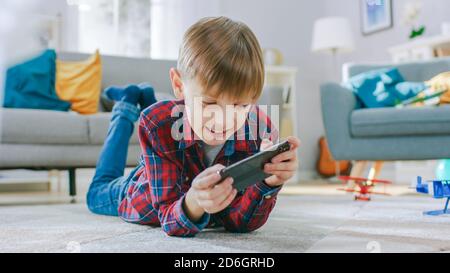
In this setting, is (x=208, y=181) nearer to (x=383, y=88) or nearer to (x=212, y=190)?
(x=212, y=190)

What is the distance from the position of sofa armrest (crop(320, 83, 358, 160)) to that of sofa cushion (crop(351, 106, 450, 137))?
4 cm

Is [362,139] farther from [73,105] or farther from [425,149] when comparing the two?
[73,105]

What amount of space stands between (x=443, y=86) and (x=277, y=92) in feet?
2.02

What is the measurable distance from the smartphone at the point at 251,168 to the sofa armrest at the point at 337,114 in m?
1.36

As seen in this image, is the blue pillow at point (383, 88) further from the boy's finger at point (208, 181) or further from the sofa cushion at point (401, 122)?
the boy's finger at point (208, 181)

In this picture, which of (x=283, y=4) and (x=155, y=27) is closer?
(x=155, y=27)

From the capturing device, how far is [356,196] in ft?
5.09

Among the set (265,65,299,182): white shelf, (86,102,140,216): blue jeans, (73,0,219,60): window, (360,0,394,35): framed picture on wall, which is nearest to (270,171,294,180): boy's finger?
(86,102,140,216): blue jeans

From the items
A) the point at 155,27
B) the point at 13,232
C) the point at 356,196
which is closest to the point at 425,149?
the point at 356,196

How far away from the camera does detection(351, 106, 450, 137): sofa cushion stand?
172 cm

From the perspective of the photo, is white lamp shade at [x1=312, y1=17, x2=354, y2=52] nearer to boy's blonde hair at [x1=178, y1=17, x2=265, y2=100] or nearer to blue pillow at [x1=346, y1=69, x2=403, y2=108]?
blue pillow at [x1=346, y1=69, x2=403, y2=108]

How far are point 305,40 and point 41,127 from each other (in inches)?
99.8

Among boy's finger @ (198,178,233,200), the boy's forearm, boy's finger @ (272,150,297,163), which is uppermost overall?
boy's finger @ (272,150,297,163)

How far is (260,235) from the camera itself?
0.76 m
